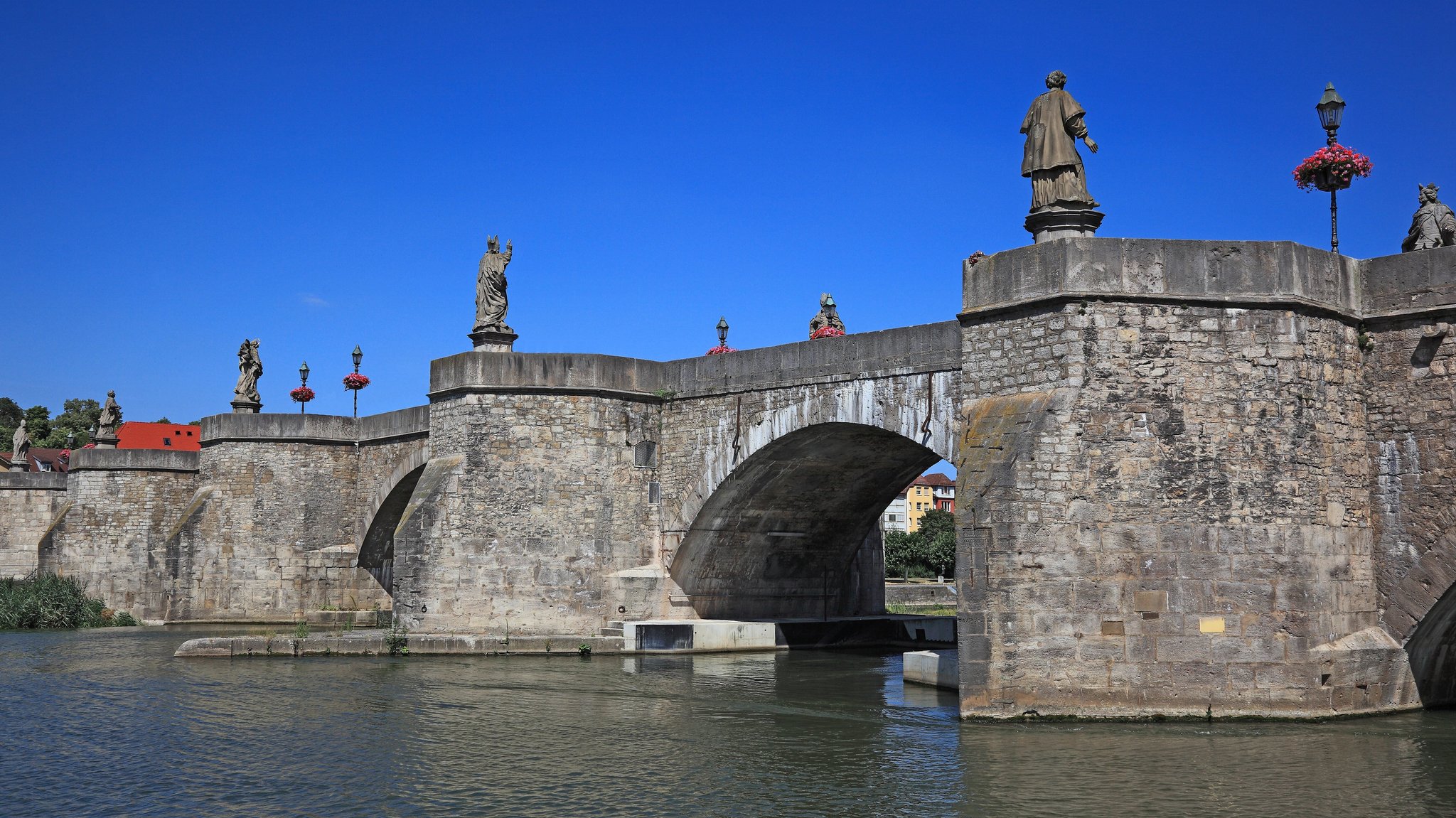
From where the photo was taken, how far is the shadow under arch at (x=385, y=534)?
30703mm

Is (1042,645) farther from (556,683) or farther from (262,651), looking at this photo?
(262,651)

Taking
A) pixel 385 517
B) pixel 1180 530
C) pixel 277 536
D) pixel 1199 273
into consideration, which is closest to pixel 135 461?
pixel 277 536

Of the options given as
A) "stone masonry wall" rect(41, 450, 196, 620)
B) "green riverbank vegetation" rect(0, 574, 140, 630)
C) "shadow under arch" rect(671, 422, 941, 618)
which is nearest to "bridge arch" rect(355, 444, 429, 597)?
"stone masonry wall" rect(41, 450, 196, 620)

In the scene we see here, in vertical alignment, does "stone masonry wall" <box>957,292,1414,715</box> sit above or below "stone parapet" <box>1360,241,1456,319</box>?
below

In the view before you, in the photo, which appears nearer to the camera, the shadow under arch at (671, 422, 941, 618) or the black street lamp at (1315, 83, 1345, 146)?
the black street lamp at (1315, 83, 1345, 146)

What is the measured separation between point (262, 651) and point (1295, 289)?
671 inches

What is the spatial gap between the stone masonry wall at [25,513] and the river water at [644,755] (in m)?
20.9

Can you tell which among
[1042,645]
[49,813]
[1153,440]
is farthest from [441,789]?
[1153,440]

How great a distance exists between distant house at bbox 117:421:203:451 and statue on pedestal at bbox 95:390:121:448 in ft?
46.9

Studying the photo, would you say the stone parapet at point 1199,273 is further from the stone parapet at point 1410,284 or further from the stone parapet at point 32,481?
the stone parapet at point 32,481

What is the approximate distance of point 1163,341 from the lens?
14438 millimetres

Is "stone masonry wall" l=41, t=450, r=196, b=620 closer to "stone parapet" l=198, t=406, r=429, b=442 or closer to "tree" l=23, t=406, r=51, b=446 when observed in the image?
"stone parapet" l=198, t=406, r=429, b=442

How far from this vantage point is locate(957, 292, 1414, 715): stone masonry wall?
13836 mm

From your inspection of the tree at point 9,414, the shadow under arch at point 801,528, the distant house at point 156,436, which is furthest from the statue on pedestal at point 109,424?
the tree at point 9,414
